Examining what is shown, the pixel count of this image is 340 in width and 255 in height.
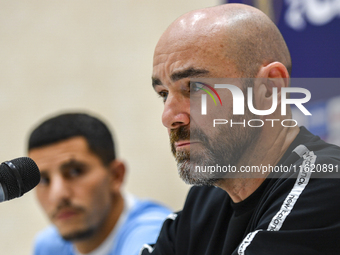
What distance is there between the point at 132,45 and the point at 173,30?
7.26ft

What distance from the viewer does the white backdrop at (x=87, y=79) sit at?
3160mm

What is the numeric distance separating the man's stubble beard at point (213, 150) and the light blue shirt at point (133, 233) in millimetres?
871

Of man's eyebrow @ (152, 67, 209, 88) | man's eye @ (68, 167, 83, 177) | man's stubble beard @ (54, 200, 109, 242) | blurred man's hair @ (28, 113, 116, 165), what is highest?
man's eyebrow @ (152, 67, 209, 88)

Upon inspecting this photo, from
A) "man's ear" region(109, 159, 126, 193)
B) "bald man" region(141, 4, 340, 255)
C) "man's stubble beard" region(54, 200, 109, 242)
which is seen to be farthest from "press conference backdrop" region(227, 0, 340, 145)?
"man's stubble beard" region(54, 200, 109, 242)

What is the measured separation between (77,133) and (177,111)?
4.11 feet

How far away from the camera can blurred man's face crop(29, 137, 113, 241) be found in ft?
6.51

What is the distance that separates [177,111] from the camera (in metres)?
1.05

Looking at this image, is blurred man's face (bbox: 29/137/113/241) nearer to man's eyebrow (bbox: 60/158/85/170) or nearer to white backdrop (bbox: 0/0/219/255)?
man's eyebrow (bbox: 60/158/85/170)

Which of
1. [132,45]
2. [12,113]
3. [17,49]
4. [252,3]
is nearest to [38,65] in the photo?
[17,49]

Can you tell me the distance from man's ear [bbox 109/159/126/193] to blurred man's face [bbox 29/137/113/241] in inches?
2.7

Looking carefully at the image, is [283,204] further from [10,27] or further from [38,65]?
[10,27]

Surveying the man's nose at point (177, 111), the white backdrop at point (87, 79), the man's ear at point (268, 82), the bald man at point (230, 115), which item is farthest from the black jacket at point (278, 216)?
the white backdrop at point (87, 79)

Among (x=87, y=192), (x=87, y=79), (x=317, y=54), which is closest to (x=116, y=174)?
(x=87, y=192)

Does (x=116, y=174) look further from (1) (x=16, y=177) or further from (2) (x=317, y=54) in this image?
(1) (x=16, y=177)
